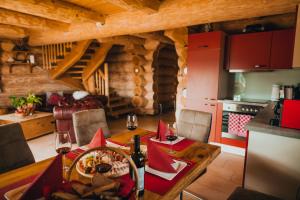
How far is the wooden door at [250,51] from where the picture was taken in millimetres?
3203

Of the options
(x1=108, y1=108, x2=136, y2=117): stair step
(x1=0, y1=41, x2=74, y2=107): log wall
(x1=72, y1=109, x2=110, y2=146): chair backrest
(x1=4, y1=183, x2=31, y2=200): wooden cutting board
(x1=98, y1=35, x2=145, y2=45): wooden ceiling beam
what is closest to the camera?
(x1=4, y1=183, x2=31, y2=200): wooden cutting board

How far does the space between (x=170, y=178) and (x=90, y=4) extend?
273 cm

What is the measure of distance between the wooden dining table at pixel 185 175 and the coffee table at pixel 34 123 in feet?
10.2

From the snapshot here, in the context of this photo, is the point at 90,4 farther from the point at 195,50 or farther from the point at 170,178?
the point at 170,178

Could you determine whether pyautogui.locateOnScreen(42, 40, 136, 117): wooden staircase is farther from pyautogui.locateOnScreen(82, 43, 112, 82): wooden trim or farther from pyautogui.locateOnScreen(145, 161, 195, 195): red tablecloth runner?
pyautogui.locateOnScreen(145, 161, 195, 195): red tablecloth runner

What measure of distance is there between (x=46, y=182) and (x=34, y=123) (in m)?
3.85

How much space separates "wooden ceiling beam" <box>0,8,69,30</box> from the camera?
3.12 meters

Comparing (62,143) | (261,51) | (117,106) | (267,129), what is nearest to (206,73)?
(261,51)

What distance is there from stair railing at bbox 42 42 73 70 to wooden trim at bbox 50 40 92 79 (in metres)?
0.21

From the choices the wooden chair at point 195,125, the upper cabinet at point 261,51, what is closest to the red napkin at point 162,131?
the wooden chair at point 195,125

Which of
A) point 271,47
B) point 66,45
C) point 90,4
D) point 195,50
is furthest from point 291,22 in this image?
point 66,45

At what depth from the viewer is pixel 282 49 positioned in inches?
121

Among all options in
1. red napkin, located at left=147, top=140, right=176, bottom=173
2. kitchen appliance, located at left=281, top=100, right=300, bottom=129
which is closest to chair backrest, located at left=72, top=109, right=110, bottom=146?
red napkin, located at left=147, top=140, right=176, bottom=173

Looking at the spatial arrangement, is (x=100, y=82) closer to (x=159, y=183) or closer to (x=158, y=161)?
(x=158, y=161)
